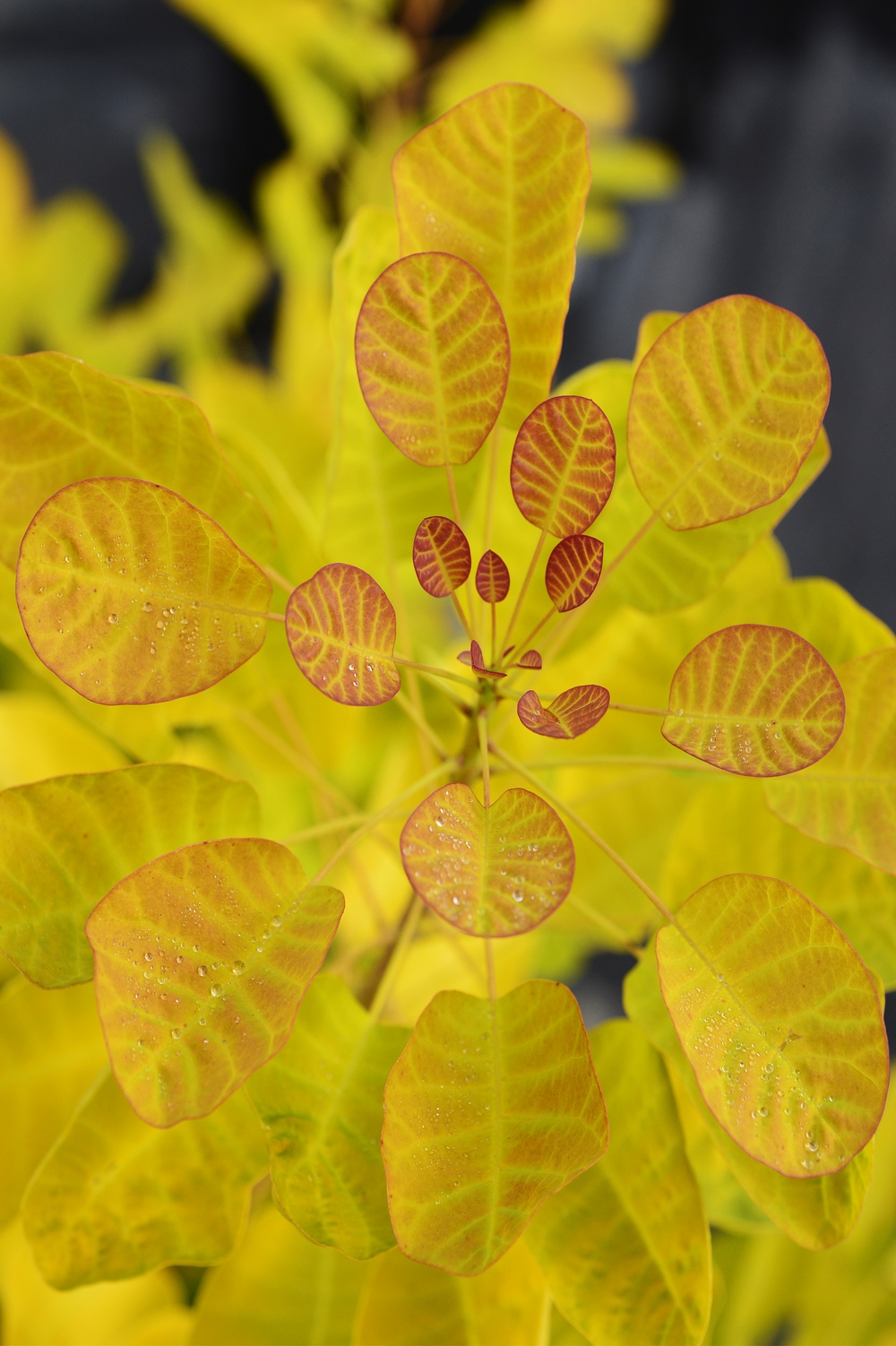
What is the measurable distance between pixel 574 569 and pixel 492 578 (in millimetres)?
36

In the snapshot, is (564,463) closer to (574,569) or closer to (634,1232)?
(574,569)

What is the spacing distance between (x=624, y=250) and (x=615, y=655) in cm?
124

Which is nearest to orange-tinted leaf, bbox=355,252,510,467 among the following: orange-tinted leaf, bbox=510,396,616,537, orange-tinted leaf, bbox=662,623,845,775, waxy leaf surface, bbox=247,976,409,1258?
orange-tinted leaf, bbox=510,396,616,537

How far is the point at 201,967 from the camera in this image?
1.19 feet

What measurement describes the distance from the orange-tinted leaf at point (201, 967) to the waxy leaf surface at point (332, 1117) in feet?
0.26

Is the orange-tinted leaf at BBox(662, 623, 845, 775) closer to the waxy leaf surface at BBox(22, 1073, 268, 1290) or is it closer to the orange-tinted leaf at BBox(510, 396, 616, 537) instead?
the orange-tinted leaf at BBox(510, 396, 616, 537)

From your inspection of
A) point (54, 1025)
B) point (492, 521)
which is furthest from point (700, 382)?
point (54, 1025)

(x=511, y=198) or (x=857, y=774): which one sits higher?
(x=511, y=198)

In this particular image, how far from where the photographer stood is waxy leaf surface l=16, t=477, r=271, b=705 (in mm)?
351

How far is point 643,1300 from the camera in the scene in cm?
42

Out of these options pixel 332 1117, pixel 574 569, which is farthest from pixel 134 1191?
pixel 574 569

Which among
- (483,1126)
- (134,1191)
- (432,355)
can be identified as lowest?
(134,1191)

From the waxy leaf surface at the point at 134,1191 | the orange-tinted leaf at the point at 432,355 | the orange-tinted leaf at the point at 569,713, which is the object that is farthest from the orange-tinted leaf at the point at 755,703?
the waxy leaf surface at the point at 134,1191

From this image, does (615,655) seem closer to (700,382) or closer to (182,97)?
(700,382)
